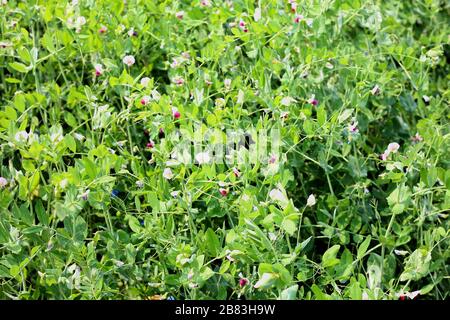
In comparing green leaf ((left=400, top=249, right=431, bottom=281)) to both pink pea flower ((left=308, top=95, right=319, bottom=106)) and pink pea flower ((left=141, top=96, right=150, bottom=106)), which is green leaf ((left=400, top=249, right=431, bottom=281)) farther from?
pink pea flower ((left=141, top=96, right=150, bottom=106))

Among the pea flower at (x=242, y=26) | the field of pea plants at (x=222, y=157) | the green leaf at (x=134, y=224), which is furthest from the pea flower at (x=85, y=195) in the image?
the pea flower at (x=242, y=26)

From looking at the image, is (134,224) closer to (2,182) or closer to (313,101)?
(2,182)

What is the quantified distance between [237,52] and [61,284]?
0.93m

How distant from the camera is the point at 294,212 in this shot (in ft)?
5.70

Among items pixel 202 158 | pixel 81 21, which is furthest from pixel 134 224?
pixel 81 21

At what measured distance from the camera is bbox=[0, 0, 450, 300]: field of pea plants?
1870 millimetres

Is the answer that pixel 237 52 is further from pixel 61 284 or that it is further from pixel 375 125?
pixel 61 284

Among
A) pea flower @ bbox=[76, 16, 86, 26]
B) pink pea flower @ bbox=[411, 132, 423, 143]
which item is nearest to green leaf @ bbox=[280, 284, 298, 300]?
pink pea flower @ bbox=[411, 132, 423, 143]

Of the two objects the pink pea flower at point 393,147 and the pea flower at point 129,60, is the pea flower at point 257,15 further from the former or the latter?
the pink pea flower at point 393,147

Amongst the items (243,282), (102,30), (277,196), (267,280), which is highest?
(102,30)

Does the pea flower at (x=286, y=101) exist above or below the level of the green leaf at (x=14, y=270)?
above

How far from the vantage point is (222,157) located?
1974 mm

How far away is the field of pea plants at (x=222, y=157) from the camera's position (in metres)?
1.87

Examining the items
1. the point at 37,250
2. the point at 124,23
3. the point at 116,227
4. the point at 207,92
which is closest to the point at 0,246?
the point at 37,250
